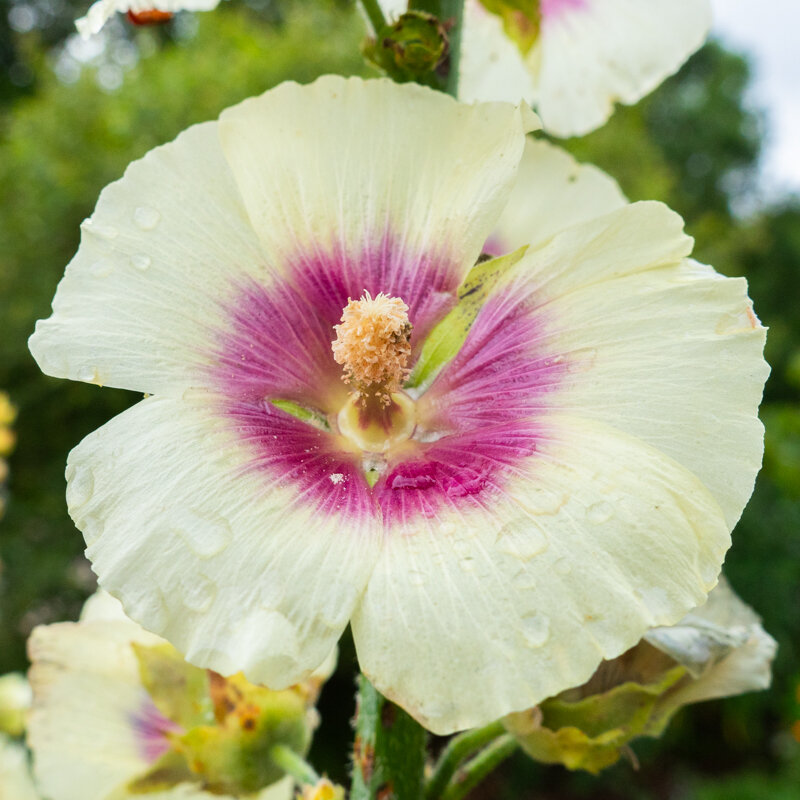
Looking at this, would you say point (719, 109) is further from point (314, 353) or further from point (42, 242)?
point (314, 353)

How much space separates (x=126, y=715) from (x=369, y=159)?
0.62 metres

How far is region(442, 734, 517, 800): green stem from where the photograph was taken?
829mm

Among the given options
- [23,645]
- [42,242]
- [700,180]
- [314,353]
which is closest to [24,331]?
[42,242]

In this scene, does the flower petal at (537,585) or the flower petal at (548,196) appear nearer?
the flower petal at (537,585)

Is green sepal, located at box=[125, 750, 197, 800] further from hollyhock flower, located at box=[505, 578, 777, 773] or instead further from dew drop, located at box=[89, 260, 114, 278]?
dew drop, located at box=[89, 260, 114, 278]

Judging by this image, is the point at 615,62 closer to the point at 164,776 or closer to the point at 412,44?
the point at 412,44

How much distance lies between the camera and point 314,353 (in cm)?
79

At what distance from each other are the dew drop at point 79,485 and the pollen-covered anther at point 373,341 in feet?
0.74

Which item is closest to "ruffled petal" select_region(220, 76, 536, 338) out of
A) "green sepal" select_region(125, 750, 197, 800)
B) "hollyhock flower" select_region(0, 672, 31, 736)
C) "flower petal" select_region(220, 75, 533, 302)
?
"flower petal" select_region(220, 75, 533, 302)

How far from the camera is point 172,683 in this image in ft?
2.87

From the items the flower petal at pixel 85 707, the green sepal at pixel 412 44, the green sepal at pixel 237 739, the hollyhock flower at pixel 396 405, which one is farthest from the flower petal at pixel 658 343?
the flower petal at pixel 85 707

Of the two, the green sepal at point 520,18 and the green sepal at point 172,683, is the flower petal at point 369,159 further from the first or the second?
the green sepal at point 172,683

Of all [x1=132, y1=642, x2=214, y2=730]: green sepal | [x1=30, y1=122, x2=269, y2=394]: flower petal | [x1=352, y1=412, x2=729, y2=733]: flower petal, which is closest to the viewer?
[x1=352, y1=412, x2=729, y2=733]: flower petal

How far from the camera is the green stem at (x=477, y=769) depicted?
829mm
